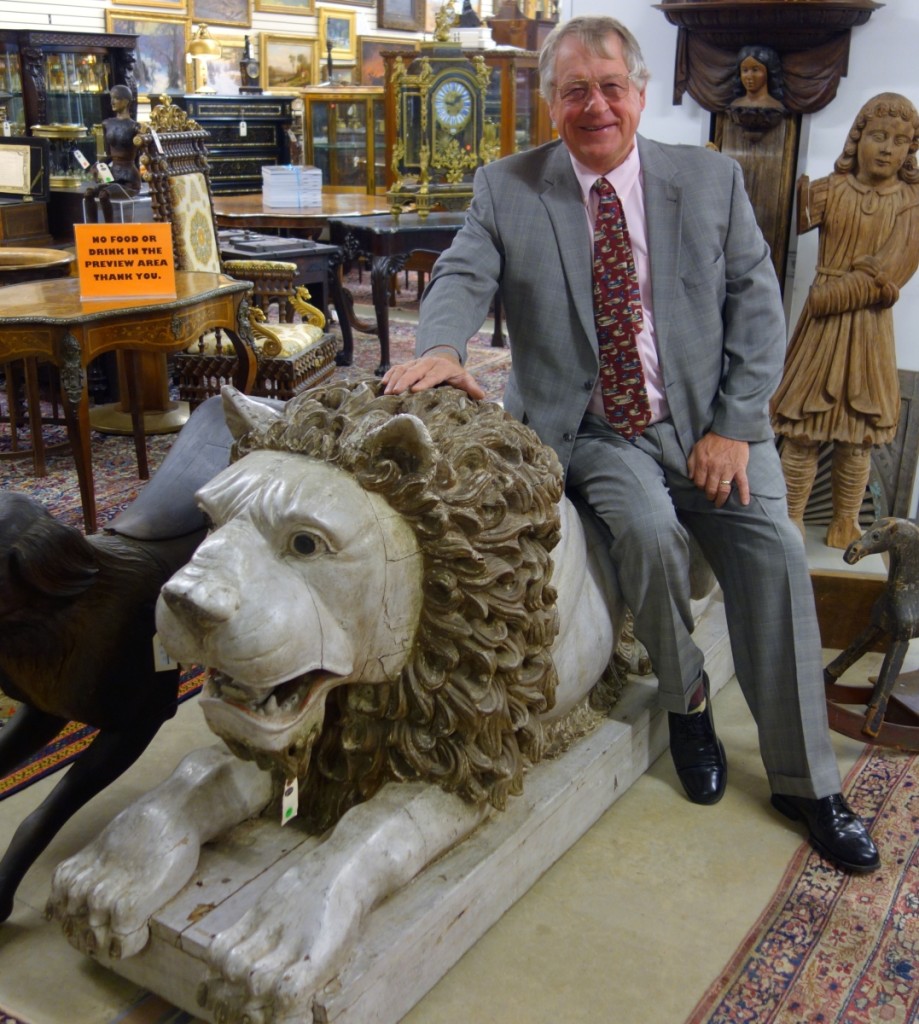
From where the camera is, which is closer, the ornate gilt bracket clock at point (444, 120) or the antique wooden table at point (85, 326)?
the antique wooden table at point (85, 326)

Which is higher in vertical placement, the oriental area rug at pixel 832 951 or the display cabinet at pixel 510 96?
the display cabinet at pixel 510 96

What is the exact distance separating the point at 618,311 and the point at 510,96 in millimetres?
6286

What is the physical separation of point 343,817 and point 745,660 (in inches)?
37.9

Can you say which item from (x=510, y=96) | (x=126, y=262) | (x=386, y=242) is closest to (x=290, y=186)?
(x=386, y=242)

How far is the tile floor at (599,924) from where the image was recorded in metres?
1.77

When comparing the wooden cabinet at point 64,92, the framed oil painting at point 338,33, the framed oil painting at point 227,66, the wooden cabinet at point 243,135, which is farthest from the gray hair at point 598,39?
the framed oil painting at point 338,33

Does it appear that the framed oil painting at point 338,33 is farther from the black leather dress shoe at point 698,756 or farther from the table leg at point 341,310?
the black leather dress shoe at point 698,756

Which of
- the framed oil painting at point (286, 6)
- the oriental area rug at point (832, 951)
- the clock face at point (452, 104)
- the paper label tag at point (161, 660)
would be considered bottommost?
the oriental area rug at point (832, 951)

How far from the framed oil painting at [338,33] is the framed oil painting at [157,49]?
5.81 feet

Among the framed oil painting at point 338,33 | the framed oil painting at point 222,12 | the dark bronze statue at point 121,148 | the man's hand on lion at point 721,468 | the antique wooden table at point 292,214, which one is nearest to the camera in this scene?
the man's hand on lion at point 721,468

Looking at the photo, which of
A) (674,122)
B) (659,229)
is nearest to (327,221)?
(674,122)

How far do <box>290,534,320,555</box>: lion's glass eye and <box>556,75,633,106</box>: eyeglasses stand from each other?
114 centimetres

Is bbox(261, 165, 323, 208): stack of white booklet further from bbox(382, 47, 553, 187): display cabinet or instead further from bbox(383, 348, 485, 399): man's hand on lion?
bbox(383, 348, 485, 399): man's hand on lion

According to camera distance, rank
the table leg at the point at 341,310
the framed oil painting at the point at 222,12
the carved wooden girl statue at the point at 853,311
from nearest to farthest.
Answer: the carved wooden girl statue at the point at 853,311
the table leg at the point at 341,310
the framed oil painting at the point at 222,12
